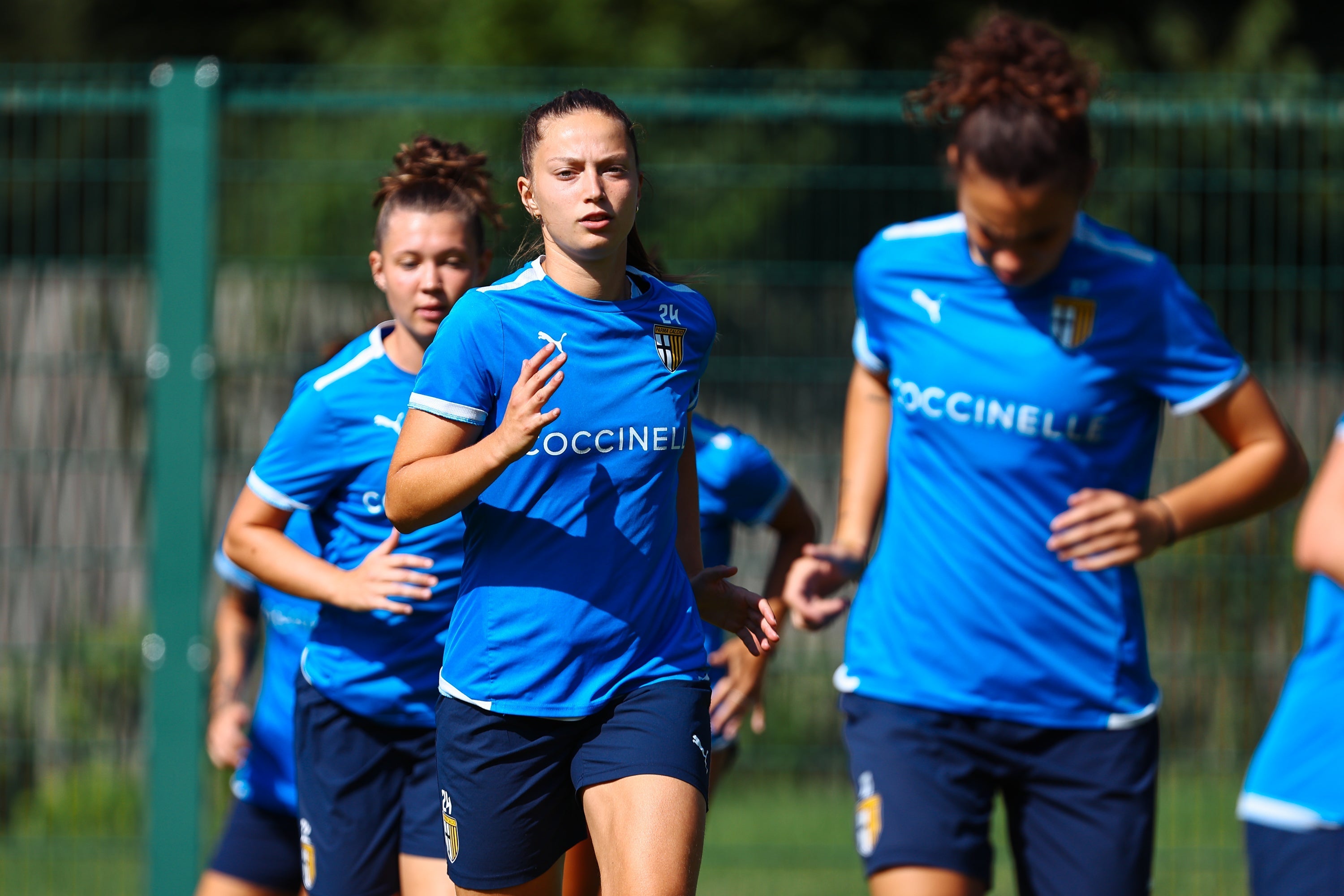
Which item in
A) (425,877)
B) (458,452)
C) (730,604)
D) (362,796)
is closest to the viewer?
(458,452)

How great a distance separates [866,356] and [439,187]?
44.7 inches

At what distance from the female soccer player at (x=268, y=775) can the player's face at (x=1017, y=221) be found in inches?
71.8

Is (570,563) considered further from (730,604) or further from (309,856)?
(309,856)

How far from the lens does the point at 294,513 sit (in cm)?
373

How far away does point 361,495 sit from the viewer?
11.2ft

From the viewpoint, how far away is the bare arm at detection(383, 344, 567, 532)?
7.86 feet

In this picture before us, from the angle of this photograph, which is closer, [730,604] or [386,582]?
[730,604]

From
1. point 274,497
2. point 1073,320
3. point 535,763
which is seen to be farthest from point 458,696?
point 1073,320

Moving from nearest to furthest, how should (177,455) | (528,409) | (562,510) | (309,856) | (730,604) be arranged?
(528,409)
(562,510)
(730,604)
(309,856)
(177,455)

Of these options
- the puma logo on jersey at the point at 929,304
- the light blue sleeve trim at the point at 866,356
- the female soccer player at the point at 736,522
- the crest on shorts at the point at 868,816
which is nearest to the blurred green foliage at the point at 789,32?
the female soccer player at the point at 736,522

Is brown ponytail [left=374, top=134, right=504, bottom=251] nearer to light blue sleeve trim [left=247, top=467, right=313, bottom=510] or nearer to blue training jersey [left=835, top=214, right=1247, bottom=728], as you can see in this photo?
light blue sleeve trim [left=247, top=467, right=313, bottom=510]

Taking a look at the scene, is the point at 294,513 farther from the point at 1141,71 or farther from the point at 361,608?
the point at 1141,71

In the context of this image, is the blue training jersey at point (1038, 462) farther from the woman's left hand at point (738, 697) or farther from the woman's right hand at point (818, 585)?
the woman's left hand at point (738, 697)

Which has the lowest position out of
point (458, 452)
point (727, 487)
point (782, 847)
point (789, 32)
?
point (782, 847)
